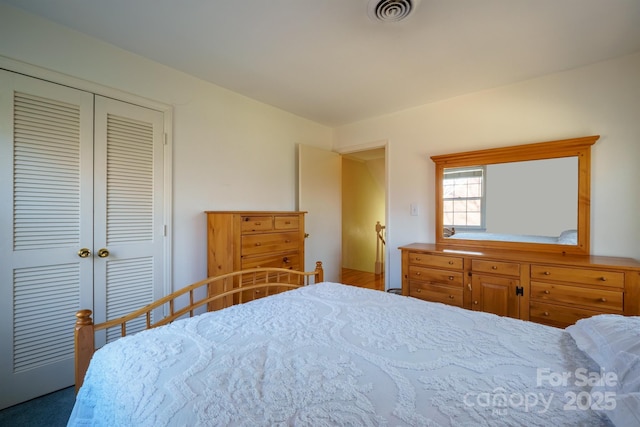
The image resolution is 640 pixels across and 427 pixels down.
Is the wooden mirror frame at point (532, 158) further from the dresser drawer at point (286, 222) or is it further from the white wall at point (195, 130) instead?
the white wall at point (195, 130)

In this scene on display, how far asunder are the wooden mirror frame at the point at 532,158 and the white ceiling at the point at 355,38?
0.63 meters

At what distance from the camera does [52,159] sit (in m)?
1.80

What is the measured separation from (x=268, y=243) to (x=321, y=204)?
1.26m

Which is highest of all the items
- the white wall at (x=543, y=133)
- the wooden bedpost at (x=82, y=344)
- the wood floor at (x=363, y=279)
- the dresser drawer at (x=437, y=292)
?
the white wall at (x=543, y=133)

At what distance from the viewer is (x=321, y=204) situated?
359 cm

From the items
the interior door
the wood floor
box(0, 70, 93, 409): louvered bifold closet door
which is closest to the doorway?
the wood floor

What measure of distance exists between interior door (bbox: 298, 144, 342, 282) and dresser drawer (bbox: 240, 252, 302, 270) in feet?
2.20

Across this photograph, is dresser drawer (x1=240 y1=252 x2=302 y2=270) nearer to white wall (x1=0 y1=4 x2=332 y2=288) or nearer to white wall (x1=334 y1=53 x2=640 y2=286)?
white wall (x1=0 y1=4 x2=332 y2=288)

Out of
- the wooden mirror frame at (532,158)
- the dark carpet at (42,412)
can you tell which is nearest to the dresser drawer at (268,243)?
the dark carpet at (42,412)

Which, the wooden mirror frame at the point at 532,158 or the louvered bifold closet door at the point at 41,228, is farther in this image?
the wooden mirror frame at the point at 532,158

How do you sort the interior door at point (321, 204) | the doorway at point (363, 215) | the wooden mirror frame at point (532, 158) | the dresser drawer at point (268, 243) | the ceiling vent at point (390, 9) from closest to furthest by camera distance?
the ceiling vent at point (390, 9) → the wooden mirror frame at point (532, 158) → the dresser drawer at point (268, 243) → the interior door at point (321, 204) → the doorway at point (363, 215)

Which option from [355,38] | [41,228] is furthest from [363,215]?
[41,228]

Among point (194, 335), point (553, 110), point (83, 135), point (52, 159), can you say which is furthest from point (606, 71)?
point (52, 159)

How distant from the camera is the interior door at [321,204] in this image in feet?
11.1
